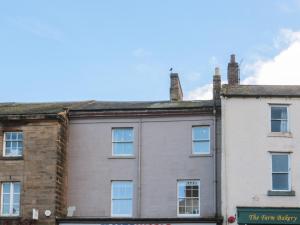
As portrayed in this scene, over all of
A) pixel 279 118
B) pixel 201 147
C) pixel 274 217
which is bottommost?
pixel 274 217

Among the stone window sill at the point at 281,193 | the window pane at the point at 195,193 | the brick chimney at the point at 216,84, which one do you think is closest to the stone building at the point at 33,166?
the window pane at the point at 195,193

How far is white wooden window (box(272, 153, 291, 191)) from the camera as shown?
35000 millimetres

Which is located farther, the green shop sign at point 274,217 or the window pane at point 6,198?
the window pane at point 6,198

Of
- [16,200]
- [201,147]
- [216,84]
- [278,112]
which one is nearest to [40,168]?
[16,200]

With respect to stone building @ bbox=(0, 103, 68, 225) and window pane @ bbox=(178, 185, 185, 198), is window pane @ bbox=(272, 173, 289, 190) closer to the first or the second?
window pane @ bbox=(178, 185, 185, 198)

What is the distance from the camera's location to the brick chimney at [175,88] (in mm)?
41500

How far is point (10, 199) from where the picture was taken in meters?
36.1

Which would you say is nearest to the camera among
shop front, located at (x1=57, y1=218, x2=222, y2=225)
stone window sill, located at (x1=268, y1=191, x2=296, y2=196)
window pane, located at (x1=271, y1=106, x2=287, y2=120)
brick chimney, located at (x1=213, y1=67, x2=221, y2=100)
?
stone window sill, located at (x1=268, y1=191, x2=296, y2=196)

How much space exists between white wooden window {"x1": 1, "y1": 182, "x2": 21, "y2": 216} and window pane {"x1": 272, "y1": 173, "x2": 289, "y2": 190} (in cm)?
1272

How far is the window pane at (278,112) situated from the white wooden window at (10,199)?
13.3 m

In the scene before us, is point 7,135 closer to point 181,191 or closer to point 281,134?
point 181,191

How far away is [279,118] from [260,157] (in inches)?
89.3

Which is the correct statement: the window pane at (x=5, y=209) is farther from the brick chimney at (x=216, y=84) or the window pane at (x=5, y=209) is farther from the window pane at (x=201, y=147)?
the brick chimney at (x=216, y=84)

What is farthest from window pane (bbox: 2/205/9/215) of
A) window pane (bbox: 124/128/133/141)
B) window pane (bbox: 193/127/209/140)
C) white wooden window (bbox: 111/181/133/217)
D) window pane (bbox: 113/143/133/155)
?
window pane (bbox: 193/127/209/140)
